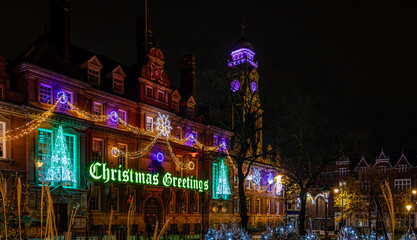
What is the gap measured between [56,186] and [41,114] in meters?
5.48

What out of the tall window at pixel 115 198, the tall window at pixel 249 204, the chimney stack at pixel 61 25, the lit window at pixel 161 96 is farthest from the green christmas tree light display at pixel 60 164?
the tall window at pixel 249 204

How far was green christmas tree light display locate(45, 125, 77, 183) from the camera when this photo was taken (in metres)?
26.7

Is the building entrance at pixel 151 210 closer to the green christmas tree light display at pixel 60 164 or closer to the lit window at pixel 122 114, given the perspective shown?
the lit window at pixel 122 114

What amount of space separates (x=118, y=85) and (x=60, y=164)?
425 inches

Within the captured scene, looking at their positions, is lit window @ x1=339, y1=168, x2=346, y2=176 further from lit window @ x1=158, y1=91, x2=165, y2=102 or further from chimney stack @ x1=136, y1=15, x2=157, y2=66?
chimney stack @ x1=136, y1=15, x2=157, y2=66

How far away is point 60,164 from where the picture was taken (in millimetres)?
27359

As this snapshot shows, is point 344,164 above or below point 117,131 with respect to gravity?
below

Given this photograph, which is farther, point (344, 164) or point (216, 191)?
point (344, 164)

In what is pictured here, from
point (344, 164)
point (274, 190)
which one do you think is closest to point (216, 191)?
point (274, 190)

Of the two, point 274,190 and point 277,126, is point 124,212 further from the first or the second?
point 274,190

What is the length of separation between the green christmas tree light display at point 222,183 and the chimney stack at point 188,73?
10.7 m

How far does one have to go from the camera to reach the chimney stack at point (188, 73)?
47.6 m

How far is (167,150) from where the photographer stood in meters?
39.2

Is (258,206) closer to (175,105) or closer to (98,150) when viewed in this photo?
(175,105)
